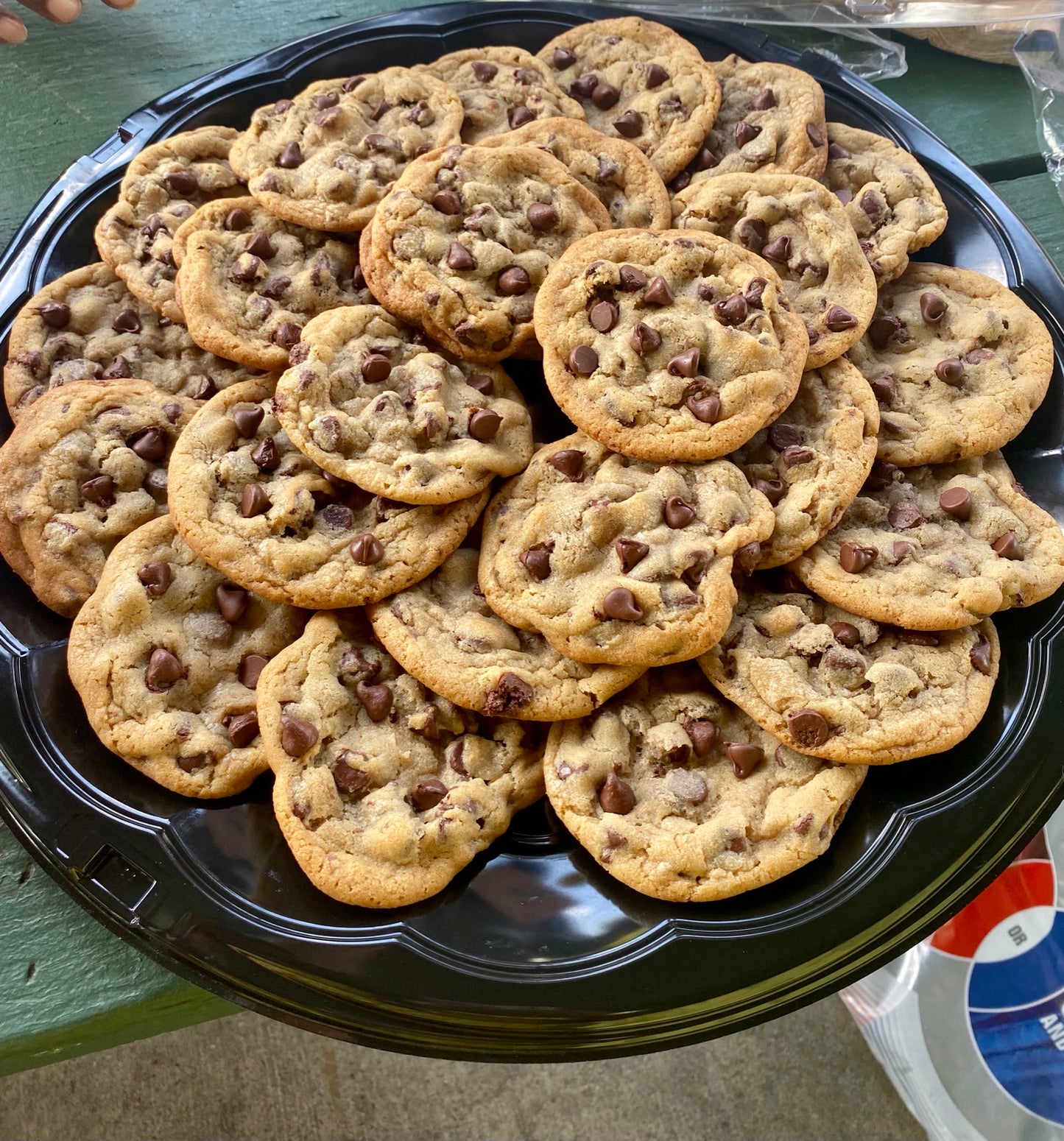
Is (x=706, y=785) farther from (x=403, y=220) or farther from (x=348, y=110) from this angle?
(x=348, y=110)

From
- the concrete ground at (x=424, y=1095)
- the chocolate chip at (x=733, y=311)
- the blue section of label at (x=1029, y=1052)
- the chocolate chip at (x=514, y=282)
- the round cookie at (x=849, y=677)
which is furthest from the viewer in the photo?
the concrete ground at (x=424, y=1095)

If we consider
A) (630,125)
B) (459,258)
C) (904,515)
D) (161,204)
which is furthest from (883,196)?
(161,204)

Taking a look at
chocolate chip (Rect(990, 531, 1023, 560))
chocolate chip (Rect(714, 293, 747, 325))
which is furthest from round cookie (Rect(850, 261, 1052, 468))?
chocolate chip (Rect(714, 293, 747, 325))

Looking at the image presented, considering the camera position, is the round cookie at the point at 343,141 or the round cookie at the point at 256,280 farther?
the round cookie at the point at 343,141

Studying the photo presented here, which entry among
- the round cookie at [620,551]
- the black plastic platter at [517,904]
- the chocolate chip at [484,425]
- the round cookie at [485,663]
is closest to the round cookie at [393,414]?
the chocolate chip at [484,425]

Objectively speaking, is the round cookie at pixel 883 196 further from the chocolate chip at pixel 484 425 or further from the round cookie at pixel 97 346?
the round cookie at pixel 97 346
